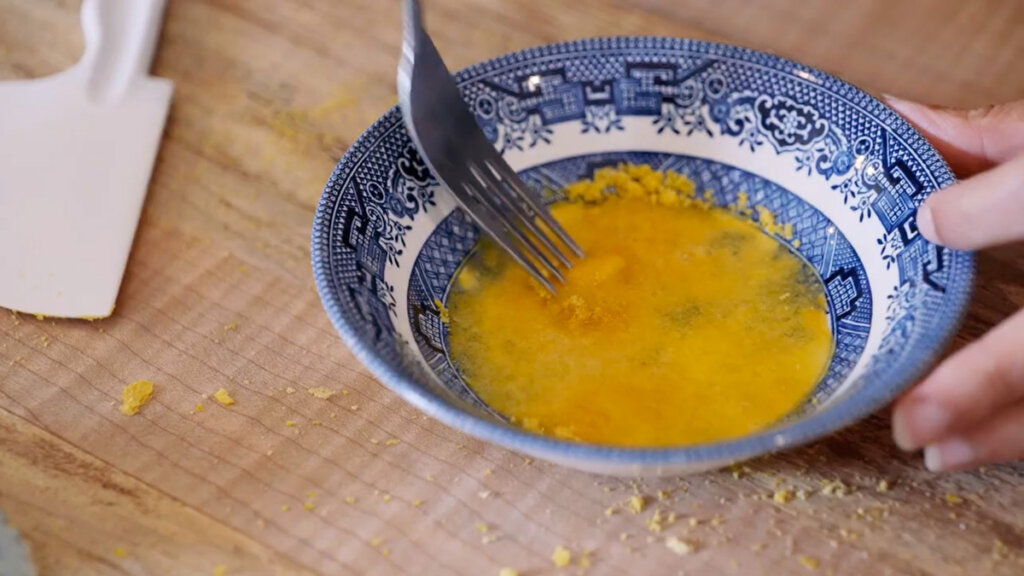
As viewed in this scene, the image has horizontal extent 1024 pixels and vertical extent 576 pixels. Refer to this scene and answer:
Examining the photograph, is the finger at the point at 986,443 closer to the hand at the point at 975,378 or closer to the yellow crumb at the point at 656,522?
the hand at the point at 975,378

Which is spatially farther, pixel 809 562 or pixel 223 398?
pixel 223 398

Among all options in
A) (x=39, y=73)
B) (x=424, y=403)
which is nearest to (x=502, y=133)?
(x=424, y=403)

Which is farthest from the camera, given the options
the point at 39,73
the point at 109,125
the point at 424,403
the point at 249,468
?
the point at 39,73

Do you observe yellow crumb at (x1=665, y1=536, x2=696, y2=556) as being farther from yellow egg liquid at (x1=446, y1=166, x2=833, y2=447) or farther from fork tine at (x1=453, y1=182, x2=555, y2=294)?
fork tine at (x1=453, y1=182, x2=555, y2=294)

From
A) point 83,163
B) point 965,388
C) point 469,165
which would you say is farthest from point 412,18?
point 965,388

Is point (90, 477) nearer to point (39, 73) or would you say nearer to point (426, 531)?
point (426, 531)

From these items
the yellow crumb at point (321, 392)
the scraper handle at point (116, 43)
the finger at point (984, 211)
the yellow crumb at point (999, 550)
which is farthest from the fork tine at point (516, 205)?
the scraper handle at point (116, 43)

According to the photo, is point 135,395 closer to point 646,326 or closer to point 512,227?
point 512,227
